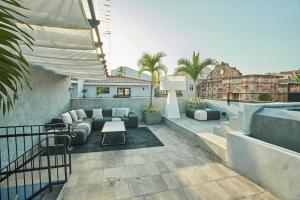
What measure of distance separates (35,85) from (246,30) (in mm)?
10175

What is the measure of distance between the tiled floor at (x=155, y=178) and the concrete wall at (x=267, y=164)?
18 centimetres

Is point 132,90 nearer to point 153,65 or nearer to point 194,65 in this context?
point 194,65

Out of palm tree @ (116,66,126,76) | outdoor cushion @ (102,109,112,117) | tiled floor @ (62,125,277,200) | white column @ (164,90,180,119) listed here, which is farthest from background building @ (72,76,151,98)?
palm tree @ (116,66,126,76)

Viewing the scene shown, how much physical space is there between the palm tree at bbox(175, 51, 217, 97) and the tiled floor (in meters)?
6.30

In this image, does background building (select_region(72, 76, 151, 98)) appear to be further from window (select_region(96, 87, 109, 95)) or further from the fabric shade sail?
the fabric shade sail

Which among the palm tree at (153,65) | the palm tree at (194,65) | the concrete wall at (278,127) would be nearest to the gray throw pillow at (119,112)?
the palm tree at (153,65)

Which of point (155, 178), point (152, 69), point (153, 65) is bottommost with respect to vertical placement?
point (155, 178)

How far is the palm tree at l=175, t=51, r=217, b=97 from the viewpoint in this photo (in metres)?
9.70

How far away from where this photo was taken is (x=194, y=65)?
9.92 meters

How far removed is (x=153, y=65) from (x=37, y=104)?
210 inches

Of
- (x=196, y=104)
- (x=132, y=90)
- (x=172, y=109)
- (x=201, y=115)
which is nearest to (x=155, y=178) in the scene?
(x=201, y=115)

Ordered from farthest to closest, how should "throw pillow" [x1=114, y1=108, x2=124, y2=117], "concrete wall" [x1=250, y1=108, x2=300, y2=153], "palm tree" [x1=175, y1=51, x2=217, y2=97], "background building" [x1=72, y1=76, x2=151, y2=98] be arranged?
"background building" [x1=72, y1=76, x2=151, y2=98], "palm tree" [x1=175, y1=51, x2=217, y2=97], "throw pillow" [x1=114, y1=108, x2=124, y2=117], "concrete wall" [x1=250, y1=108, x2=300, y2=153]

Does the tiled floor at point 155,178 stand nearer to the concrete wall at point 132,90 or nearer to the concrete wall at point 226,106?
the concrete wall at point 226,106

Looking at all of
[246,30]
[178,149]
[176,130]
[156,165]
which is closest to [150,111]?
[176,130]
